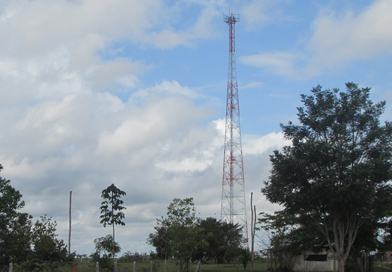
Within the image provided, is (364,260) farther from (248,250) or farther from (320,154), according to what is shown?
(320,154)

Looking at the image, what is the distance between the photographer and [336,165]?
3155 cm

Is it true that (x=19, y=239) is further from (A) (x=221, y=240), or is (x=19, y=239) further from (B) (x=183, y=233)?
(A) (x=221, y=240)

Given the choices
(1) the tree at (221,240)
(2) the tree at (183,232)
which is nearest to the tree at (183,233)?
(2) the tree at (183,232)

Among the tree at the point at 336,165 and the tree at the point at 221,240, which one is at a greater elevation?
the tree at the point at 336,165

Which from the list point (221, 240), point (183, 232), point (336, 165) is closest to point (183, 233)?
point (183, 232)

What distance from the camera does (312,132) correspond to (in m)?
33.9

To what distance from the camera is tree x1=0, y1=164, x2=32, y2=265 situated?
3356 centimetres

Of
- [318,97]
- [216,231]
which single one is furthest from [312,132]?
[216,231]

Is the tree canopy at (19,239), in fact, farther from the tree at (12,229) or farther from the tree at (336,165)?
the tree at (336,165)

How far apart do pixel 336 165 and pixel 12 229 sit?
933 inches

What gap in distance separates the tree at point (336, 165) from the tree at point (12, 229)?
18.1m

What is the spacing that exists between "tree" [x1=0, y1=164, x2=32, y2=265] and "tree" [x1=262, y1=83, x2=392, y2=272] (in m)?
18.1

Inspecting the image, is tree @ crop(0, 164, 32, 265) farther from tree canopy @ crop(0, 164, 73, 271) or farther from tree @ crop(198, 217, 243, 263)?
tree @ crop(198, 217, 243, 263)

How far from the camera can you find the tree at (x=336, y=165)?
30578 mm
